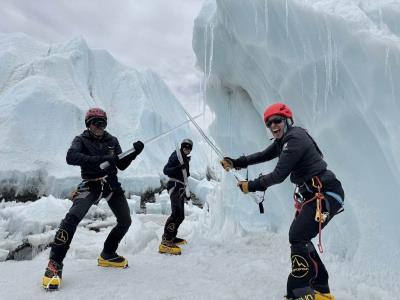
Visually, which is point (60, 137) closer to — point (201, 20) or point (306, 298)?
point (201, 20)

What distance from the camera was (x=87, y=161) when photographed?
12.8ft

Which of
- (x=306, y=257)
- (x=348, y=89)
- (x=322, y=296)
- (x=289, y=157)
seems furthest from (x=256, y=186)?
(x=348, y=89)

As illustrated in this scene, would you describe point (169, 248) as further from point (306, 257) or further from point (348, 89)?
point (348, 89)

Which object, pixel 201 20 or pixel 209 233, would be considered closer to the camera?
pixel 201 20

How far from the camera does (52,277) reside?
11.9ft

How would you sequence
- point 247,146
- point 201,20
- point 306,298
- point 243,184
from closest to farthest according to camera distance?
point 306,298 < point 243,184 < point 201,20 < point 247,146

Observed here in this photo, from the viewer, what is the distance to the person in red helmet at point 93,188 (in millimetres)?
3740

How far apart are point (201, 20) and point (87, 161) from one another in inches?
182

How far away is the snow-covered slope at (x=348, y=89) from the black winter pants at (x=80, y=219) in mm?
3272

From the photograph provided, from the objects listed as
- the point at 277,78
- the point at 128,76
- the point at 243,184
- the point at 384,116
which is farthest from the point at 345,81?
the point at 128,76

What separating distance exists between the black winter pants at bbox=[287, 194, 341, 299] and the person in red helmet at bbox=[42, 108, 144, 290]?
2.10 meters

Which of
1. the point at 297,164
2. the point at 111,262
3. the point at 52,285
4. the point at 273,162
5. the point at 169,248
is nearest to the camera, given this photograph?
the point at 297,164

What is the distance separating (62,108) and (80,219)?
2623cm

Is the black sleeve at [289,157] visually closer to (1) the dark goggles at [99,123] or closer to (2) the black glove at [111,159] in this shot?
(2) the black glove at [111,159]
